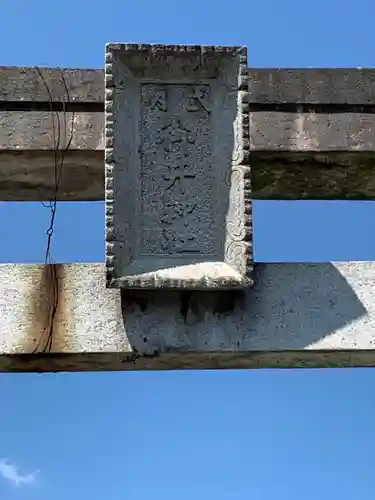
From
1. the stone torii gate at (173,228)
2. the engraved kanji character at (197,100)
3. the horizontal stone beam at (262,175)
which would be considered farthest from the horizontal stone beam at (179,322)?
the engraved kanji character at (197,100)

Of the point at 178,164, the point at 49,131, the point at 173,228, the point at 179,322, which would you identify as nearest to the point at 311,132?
the point at 178,164

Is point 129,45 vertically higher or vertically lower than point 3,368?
higher

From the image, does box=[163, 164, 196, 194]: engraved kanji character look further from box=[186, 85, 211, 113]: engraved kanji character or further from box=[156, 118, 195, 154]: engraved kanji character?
box=[186, 85, 211, 113]: engraved kanji character

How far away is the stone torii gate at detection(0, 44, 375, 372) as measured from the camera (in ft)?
12.8

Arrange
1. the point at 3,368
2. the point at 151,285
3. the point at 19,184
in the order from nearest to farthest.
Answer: the point at 151,285
the point at 3,368
the point at 19,184

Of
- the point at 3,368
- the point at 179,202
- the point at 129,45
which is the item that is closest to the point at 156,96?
the point at 129,45

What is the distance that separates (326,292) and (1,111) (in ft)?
5.53

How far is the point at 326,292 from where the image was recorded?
4035mm

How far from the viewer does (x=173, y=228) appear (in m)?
3.92

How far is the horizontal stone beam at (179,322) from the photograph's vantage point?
3900 millimetres

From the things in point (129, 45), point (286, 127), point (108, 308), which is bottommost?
point (108, 308)

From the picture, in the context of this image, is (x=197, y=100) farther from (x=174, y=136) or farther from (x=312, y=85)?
(x=312, y=85)

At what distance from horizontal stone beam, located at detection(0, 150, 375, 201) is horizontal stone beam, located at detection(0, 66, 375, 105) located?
0.26m

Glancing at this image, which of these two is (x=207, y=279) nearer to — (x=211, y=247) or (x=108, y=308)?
(x=211, y=247)
